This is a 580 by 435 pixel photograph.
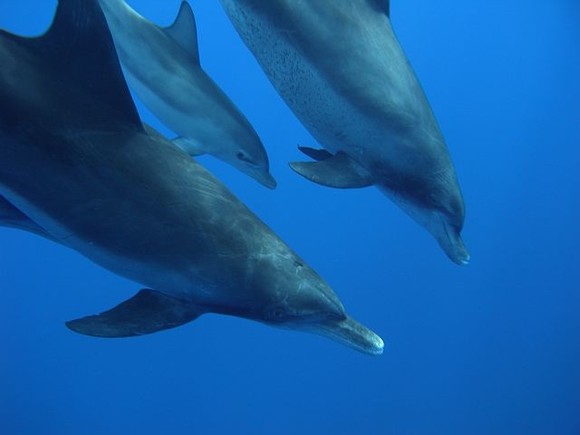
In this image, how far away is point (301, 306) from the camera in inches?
126

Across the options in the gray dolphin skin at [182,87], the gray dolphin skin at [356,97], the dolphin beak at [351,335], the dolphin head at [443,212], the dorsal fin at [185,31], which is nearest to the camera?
the dolphin beak at [351,335]

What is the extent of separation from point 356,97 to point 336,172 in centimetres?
50

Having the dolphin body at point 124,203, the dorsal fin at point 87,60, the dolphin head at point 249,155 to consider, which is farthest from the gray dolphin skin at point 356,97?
the dorsal fin at point 87,60

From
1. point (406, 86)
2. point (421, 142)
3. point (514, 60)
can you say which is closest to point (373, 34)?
point (406, 86)

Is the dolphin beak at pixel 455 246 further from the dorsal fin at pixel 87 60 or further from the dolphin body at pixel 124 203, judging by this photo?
the dorsal fin at pixel 87 60

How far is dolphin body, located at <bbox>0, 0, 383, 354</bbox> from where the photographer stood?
2.73 metres

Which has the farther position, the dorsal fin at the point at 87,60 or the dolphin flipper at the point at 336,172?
the dolphin flipper at the point at 336,172

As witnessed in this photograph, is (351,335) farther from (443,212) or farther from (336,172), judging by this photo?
(443,212)

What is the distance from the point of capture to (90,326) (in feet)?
10.4

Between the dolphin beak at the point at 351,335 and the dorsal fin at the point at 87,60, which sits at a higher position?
the dorsal fin at the point at 87,60

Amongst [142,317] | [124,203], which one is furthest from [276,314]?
[124,203]

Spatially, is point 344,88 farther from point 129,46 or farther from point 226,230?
point 129,46

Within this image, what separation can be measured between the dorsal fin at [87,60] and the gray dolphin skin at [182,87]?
1794mm

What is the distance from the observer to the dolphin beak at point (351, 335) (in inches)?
129
